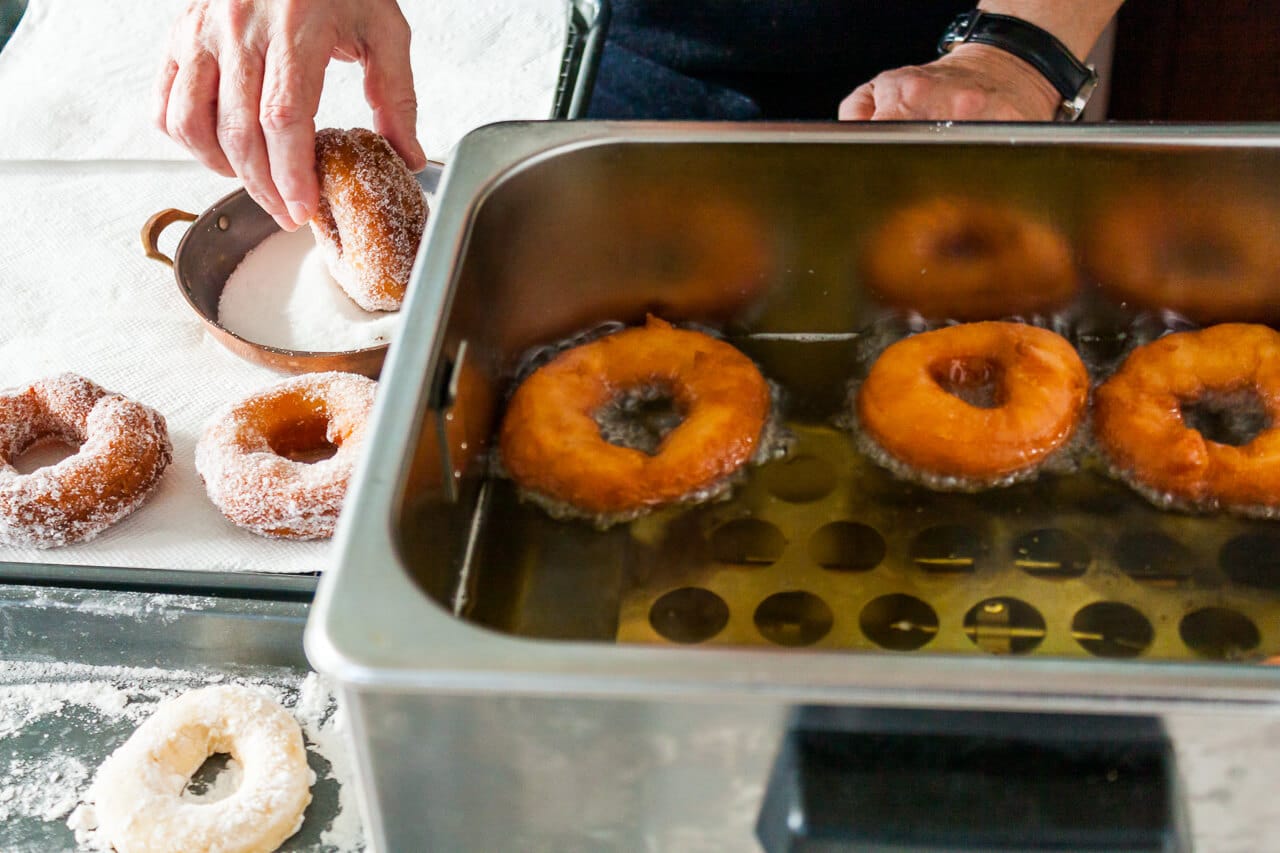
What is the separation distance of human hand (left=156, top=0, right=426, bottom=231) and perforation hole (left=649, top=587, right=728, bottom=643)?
595mm

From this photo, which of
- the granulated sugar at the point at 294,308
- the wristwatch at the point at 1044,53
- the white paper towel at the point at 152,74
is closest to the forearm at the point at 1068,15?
the wristwatch at the point at 1044,53

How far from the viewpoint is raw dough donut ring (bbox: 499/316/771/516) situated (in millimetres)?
871

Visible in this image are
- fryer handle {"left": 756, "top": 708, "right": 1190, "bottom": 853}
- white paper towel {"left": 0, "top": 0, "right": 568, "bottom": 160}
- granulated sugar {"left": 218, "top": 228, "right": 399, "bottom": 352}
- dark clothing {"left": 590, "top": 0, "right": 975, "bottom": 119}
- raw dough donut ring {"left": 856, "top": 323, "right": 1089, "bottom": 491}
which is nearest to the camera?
fryer handle {"left": 756, "top": 708, "right": 1190, "bottom": 853}

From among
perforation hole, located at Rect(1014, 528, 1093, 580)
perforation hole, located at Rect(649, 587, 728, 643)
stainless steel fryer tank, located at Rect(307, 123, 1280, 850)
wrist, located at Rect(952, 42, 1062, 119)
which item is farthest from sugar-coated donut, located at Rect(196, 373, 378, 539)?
wrist, located at Rect(952, 42, 1062, 119)

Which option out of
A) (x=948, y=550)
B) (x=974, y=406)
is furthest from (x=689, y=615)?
(x=974, y=406)

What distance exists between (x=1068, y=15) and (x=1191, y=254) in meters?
0.39

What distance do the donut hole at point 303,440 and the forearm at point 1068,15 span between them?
832 millimetres

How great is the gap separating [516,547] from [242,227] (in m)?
0.68

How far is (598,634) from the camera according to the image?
807mm

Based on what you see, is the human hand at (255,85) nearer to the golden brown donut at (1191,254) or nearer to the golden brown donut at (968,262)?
the golden brown donut at (968,262)

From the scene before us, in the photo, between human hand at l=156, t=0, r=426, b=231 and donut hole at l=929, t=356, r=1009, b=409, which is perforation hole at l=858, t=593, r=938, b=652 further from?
human hand at l=156, t=0, r=426, b=231

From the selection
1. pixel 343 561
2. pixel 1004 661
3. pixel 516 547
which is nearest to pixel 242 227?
pixel 516 547

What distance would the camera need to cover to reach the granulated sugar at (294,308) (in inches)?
48.8

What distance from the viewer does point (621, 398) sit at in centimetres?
97
